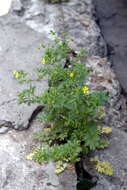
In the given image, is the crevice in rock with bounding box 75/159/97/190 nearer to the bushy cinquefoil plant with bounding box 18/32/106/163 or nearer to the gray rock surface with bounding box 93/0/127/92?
the bushy cinquefoil plant with bounding box 18/32/106/163

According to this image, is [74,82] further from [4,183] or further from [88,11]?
[88,11]

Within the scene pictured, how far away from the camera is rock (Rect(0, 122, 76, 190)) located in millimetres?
2789

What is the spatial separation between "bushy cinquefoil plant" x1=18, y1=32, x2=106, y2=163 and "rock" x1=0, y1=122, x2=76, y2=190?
0.12m

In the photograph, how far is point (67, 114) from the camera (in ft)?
9.98

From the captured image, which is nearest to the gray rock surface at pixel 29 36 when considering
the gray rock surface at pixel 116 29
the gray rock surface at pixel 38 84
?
the gray rock surface at pixel 38 84

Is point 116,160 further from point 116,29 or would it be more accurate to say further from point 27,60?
point 116,29

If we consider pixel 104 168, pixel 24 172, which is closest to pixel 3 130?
pixel 24 172

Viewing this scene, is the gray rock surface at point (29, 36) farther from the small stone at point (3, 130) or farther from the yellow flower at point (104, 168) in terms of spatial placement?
the yellow flower at point (104, 168)

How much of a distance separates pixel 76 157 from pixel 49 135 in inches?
13.2

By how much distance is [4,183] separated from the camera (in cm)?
278

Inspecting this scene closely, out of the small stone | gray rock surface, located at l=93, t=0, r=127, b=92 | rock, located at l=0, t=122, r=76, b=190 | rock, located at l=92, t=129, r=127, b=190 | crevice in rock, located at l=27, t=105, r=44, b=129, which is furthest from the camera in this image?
gray rock surface, located at l=93, t=0, r=127, b=92

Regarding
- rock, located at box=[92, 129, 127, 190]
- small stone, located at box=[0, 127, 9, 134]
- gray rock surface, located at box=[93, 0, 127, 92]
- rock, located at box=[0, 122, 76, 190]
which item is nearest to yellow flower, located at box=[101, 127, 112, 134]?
rock, located at box=[92, 129, 127, 190]

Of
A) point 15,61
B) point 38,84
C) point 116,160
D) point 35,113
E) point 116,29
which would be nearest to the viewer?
point 116,160

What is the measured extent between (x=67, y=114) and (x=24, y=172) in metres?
0.57
